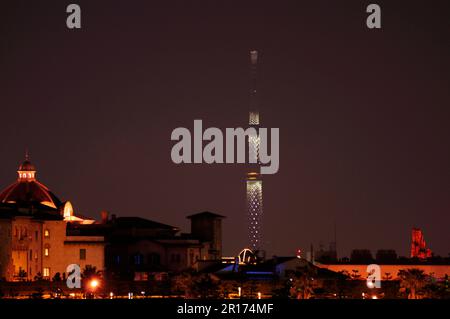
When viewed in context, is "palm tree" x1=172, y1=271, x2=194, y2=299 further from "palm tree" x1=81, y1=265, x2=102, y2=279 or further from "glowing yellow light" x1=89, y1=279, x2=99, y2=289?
"palm tree" x1=81, y1=265, x2=102, y2=279

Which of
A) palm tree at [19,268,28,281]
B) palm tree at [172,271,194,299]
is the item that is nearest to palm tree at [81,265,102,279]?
palm tree at [19,268,28,281]

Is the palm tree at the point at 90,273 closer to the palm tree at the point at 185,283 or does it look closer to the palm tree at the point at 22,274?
the palm tree at the point at 22,274

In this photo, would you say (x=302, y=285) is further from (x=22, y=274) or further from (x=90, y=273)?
(x=22, y=274)

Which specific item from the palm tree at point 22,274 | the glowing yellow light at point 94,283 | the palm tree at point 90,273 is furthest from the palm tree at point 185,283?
the palm tree at point 22,274

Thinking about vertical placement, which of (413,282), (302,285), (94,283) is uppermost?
(94,283)

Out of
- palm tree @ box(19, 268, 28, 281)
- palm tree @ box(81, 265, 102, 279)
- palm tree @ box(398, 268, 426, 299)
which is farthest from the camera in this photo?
palm tree @ box(19, 268, 28, 281)

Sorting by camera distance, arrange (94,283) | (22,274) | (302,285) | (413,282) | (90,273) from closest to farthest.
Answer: (302,285)
(413,282)
(94,283)
(90,273)
(22,274)

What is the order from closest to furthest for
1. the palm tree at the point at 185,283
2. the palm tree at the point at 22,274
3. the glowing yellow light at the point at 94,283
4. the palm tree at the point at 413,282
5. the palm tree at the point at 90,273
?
the palm tree at the point at 185,283, the palm tree at the point at 413,282, the glowing yellow light at the point at 94,283, the palm tree at the point at 90,273, the palm tree at the point at 22,274

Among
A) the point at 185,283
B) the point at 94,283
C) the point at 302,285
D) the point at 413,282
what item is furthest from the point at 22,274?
the point at 413,282

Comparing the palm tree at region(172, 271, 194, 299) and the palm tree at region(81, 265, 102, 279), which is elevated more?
the palm tree at region(81, 265, 102, 279)

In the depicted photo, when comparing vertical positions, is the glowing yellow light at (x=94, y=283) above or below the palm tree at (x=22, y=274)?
below
